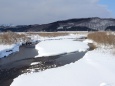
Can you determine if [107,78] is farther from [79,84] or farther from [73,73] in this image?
[73,73]

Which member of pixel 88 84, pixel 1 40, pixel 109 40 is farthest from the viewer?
pixel 1 40

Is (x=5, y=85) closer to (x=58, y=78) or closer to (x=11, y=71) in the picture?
(x=58, y=78)

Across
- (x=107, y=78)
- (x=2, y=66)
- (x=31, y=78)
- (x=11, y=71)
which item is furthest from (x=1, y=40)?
(x=107, y=78)

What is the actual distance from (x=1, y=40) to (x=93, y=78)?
102 feet

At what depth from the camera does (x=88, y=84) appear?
11.8 m

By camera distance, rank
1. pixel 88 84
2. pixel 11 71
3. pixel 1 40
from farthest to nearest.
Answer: pixel 1 40 → pixel 11 71 → pixel 88 84

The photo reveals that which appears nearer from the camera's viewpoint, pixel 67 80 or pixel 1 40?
pixel 67 80

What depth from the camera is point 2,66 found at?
21.1 metres

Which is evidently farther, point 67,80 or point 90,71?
point 90,71

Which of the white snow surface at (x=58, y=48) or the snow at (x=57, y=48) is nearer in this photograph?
the snow at (x=57, y=48)

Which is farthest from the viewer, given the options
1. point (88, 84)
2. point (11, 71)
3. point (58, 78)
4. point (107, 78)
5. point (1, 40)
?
point (1, 40)

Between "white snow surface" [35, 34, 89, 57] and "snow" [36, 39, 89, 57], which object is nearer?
"snow" [36, 39, 89, 57]

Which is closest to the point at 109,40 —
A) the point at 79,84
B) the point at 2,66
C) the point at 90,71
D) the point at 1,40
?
the point at 1,40

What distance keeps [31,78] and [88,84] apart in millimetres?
3781
